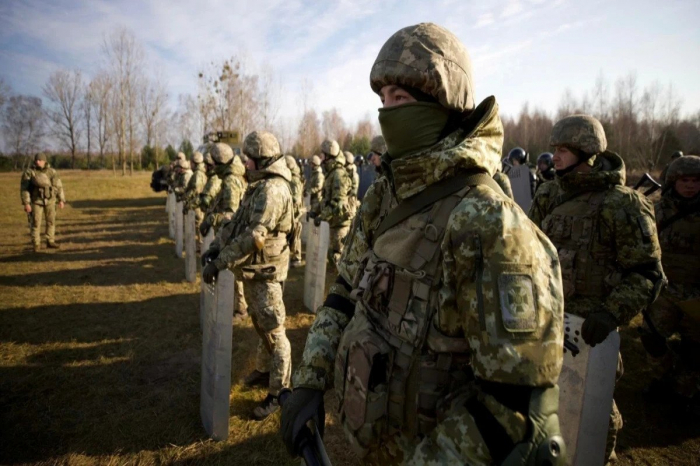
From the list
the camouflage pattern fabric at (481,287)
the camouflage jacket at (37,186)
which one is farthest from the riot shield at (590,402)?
the camouflage jacket at (37,186)

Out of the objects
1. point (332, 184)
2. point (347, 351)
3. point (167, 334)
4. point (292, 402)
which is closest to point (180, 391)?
point (167, 334)

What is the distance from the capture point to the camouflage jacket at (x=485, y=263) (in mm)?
1173

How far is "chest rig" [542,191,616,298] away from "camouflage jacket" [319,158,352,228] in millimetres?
5756

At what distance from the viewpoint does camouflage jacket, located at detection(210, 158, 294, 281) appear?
13.5ft

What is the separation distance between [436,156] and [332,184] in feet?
24.7

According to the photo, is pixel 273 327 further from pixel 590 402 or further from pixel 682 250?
pixel 682 250

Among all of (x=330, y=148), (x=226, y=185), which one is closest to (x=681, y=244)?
(x=330, y=148)

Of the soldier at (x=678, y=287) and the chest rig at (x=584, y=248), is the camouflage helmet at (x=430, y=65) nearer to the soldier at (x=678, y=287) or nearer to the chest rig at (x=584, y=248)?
the chest rig at (x=584, y=248)

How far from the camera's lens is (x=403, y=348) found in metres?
1.51

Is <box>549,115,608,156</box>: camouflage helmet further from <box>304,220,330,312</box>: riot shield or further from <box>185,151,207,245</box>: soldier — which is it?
<box>185,151,207,245</box>: soldier

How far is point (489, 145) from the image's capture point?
1.51m

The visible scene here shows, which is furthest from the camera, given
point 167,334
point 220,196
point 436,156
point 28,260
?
point 28,260

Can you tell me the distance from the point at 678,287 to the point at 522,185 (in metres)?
5.05

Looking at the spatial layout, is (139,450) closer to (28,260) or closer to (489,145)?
(489,145)
